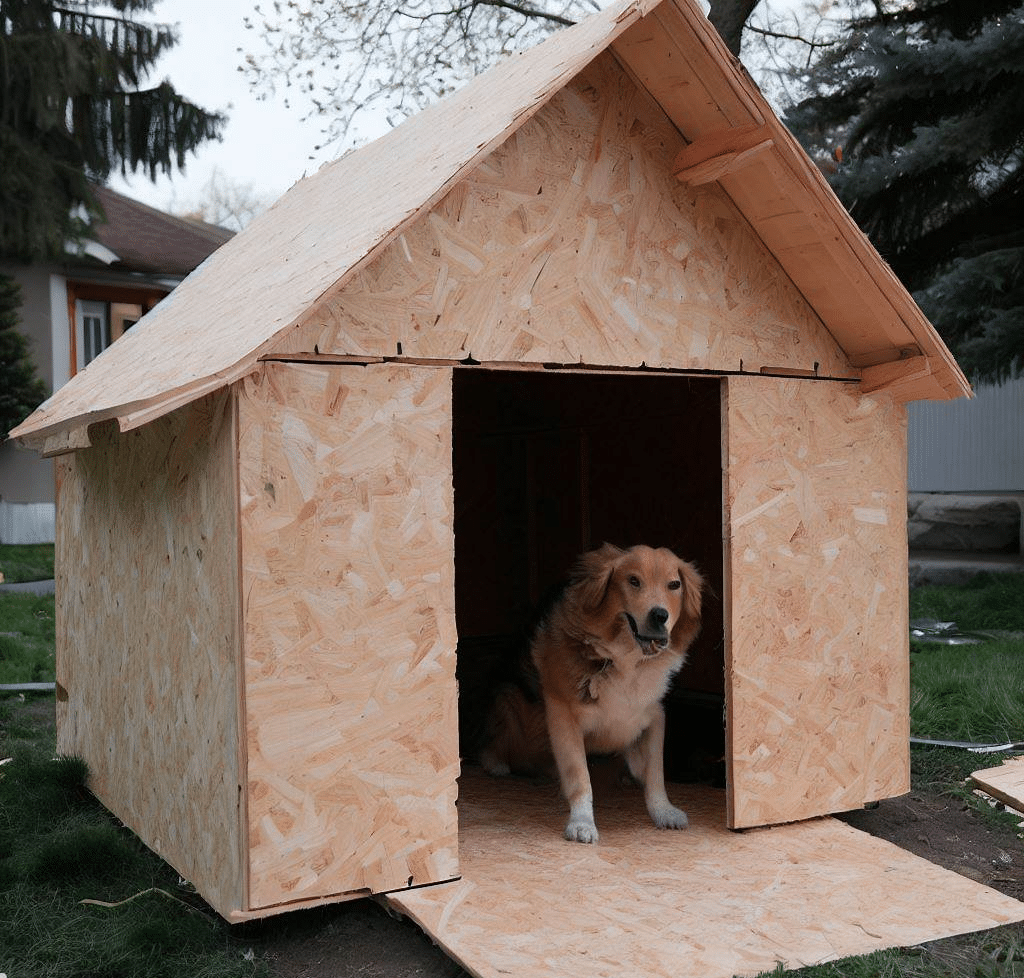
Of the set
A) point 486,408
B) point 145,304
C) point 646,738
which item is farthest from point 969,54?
point 145,304

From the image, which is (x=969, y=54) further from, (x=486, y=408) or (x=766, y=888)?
(x=766, y=888)

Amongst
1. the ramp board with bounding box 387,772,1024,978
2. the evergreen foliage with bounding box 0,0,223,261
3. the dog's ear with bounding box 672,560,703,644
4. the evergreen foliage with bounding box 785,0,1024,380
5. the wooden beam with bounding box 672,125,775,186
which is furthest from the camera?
the evergreen foliage with bounding box 0,0,223,261

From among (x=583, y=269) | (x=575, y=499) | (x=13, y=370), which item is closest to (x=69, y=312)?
(x=13, y=370)

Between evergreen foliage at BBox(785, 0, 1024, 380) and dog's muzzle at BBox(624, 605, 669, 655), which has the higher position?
evergreen foliage at BBox(785, 0, 1024, 380)

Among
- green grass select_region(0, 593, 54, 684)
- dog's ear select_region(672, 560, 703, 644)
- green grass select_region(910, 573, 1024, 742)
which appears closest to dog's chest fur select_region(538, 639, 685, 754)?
dog's ear select_region(672, 560, 703, 644)

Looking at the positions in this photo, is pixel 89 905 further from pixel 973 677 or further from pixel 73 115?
A: pixel 73 115

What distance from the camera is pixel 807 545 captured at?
5.43m

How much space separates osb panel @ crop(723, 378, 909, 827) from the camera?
5246mm

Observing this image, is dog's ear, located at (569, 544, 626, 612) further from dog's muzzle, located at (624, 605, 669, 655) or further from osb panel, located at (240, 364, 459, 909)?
osb panel, located at (240, 364, 459, 909)

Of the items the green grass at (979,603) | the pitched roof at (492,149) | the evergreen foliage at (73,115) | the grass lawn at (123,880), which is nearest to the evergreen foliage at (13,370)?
the evergreen foliage at (73,115)

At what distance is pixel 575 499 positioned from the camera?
8.35 m

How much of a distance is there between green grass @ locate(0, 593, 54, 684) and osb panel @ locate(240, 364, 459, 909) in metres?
6.10

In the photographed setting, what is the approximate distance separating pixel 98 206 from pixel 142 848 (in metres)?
13.6

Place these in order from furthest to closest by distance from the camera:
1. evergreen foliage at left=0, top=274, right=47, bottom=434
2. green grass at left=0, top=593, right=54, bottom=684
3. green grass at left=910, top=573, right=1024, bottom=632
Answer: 1. evergreen foliage at left=0, top=274, right=47, bottom=434
2. green grass at left=910, top=573, right=1024, bottom=632
3. green grass at left=0, top=593, right=54, bottom=684
